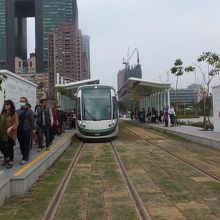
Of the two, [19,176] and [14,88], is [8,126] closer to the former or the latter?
[19,176]

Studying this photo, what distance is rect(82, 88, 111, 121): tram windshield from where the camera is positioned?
23250 mm

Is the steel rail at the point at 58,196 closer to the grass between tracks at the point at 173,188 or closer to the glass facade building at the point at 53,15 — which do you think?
→ the grass between tracks at the point at 173,188

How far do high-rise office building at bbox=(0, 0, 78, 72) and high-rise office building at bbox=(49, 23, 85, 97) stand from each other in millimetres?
2262

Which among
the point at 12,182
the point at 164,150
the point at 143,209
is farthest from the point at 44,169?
the point at 164,150

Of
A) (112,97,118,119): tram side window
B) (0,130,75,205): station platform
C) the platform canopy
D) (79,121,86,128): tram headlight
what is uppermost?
the platform canopy

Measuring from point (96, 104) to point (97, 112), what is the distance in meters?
0.50

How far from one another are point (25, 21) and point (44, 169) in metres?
75.3

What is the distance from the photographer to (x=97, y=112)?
23297mm

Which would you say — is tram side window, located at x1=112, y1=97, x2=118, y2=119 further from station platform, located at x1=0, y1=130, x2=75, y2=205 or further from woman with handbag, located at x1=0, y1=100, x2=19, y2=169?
woman with handbag, located at x1=0, y1=100, x2=19, y2=169

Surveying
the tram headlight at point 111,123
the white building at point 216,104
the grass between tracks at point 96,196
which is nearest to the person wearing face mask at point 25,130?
the grass between tracks at point 96,196

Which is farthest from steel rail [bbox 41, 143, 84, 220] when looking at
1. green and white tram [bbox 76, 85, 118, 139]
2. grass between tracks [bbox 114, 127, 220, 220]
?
green and white tram [bbox 76, 85, 118, 139]

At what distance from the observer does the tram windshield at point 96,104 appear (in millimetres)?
23250

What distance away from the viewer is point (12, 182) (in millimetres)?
8656

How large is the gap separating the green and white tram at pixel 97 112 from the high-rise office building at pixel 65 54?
47865mm
